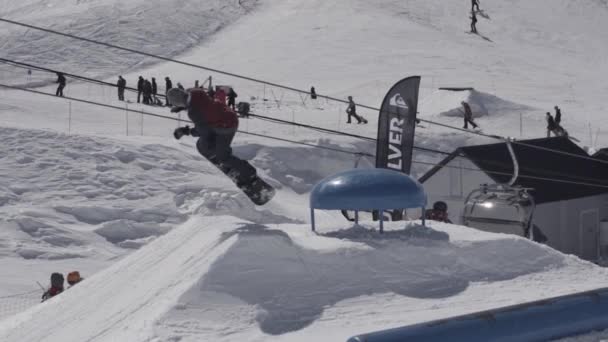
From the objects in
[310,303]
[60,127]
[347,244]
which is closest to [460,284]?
[347,244]

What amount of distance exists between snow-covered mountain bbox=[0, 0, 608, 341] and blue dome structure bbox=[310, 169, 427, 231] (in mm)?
490

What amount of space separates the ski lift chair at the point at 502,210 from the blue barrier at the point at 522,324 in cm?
815

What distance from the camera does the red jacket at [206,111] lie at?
1120 centimetres

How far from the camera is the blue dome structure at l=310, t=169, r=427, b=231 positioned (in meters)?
11.1

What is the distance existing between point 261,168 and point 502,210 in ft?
44.0

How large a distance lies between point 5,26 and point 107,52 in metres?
10.1

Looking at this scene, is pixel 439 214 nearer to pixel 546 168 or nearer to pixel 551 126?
pixel 546 168

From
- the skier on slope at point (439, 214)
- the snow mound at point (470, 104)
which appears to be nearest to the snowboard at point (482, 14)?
the snow mound at point (470, 104)

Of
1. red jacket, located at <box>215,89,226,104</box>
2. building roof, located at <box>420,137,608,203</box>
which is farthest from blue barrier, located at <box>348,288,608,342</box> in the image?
building roof, located at <box>420,137,608,203</box>

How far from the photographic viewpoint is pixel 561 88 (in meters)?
52.1

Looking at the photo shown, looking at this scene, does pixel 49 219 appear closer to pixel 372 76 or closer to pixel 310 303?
pixel 310 303

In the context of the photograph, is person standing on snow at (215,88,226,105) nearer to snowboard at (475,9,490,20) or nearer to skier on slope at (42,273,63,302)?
skier on slope at (42,273,63,302)

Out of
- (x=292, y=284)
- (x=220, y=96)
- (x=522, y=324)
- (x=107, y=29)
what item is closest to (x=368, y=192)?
(x=292, y=284)

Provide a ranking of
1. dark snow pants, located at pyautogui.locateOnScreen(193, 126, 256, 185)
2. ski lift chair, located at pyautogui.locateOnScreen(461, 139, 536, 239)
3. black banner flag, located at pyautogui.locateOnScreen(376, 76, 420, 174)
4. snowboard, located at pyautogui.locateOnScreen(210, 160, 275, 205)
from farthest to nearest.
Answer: black banner flag, located at pyautogui.locateOnScreen(376, 76, 420, 174)
ski lift chair, located at pyautogui.locateOnScreen(461, 139, 536, 239)
snowboard, located at pyautogui.locateOnScreen(210, 160, 275, 205)
dark snow pants, located at pyautogui.locateOnScreen(193, 126, 256, 185)
